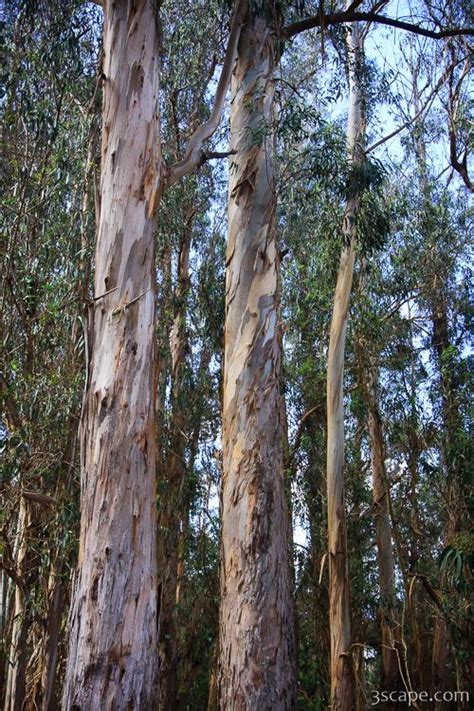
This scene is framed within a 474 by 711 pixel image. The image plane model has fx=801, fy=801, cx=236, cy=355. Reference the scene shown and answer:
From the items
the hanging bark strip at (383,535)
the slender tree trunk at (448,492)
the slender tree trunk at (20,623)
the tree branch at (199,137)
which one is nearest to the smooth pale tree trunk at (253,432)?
the tree branch at (199,137)

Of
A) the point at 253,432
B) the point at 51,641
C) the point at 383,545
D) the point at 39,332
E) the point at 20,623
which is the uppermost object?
the point at 39,332

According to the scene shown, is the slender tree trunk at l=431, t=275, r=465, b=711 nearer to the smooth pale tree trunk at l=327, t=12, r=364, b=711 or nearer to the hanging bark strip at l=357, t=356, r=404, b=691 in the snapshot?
the hanging bark strip at l=357, t=356, r=404, b=691

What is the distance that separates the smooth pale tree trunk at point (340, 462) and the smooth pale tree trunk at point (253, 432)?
1879mm

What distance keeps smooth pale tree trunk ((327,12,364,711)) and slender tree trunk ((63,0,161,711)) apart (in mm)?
3656

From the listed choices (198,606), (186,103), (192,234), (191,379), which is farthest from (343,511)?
(186,103)

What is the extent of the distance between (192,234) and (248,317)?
5.38m

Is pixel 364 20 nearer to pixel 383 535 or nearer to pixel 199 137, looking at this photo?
pixel 199 137

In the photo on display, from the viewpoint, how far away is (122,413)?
3490mm

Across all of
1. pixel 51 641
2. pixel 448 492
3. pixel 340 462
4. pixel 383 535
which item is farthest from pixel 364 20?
pixel 383 535

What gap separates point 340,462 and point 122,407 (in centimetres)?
454

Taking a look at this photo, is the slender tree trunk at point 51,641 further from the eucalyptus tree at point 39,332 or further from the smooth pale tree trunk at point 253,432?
the smooth pale tree trunk at point 253,432

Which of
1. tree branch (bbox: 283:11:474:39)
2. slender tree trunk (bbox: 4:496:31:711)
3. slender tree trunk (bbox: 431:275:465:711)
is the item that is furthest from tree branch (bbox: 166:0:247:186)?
slender tree trunk (bbox: 431:275:465:711)

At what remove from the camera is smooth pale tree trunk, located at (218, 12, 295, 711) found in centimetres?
440

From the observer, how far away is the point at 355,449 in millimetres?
11297
